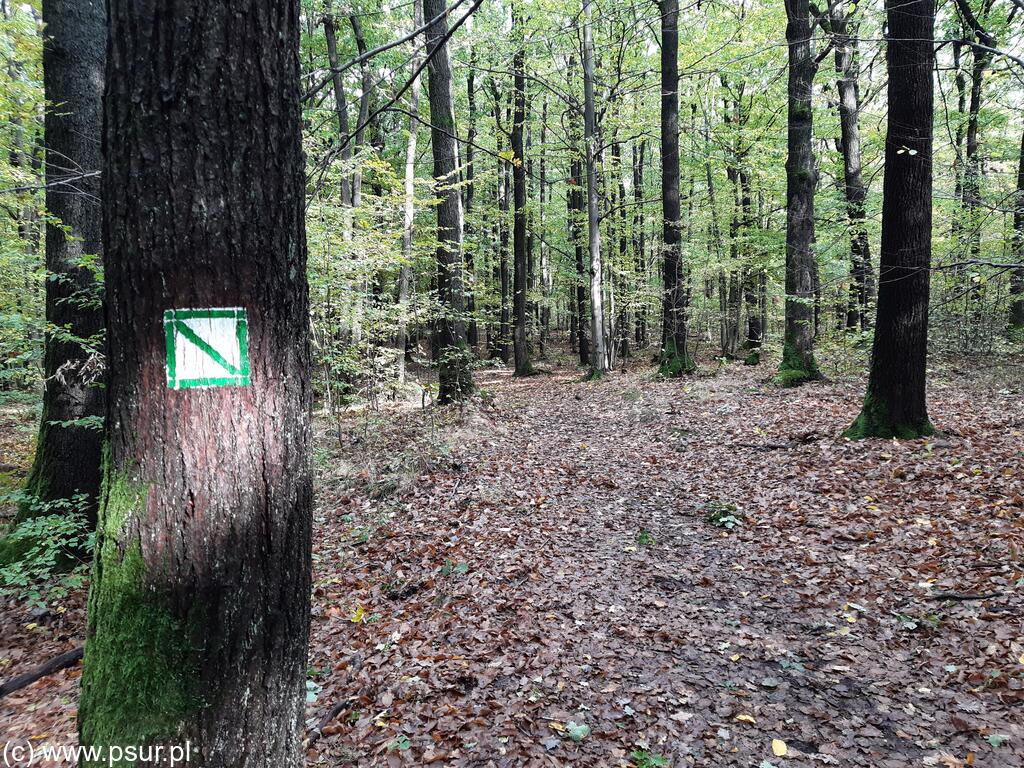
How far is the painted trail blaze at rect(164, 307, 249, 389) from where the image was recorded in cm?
164

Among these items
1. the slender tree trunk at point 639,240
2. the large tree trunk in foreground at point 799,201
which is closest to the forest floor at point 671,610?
the large tree trunk in foreground at point 799,201

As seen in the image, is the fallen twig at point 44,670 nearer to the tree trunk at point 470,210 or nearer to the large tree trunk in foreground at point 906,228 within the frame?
the large tree trunk in foreground at point 906,228

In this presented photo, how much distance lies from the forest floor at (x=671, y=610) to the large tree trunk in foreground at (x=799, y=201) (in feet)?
11.9

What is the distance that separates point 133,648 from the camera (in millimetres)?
1648

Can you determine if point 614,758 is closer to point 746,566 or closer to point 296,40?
point 746,566

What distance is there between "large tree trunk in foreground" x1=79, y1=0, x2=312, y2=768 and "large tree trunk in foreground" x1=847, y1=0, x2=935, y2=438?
284 inches

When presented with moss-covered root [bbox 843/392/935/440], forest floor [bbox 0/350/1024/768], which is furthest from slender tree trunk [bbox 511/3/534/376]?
moss-covered root [bbox 843/392/935/440]

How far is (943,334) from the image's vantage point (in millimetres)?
12703

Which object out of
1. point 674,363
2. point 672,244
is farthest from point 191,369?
point 672,244

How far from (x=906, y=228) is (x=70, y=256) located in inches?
364

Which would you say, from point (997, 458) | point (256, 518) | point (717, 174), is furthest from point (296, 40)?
point (717, 174)

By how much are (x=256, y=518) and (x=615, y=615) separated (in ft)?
10.3

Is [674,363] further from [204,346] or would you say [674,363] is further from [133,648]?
[133,648]

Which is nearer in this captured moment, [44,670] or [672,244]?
[44,670]
